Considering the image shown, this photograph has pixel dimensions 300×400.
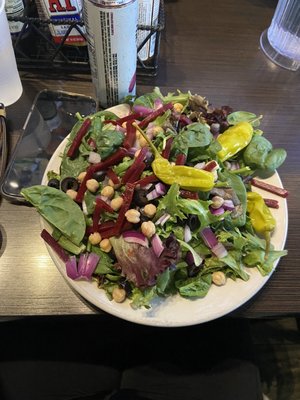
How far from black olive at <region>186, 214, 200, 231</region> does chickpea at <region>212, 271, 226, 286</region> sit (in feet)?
0.29

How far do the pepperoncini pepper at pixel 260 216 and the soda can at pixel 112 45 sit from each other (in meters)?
0.38

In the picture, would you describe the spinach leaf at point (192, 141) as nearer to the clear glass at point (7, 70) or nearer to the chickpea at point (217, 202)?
the chickpea at point (217, 202)

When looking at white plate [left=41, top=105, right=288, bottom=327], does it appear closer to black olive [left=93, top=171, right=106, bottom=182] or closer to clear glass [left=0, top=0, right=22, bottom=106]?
black olive [left=93, top=171, right=106, bottom=182]

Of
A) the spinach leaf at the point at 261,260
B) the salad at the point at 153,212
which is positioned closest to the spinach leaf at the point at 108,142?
the salad at the point at 153,212

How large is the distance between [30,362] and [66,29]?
0.82 meters

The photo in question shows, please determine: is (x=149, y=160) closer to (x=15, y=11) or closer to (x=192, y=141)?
(x=192, y=141)

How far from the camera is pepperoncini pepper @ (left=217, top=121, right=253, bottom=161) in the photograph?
72cm

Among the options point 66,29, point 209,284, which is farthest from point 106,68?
point 209,284

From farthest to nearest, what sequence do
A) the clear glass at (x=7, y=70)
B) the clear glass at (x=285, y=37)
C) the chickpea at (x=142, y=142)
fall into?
the clear glass at (x=285, y=37), the clear glass at (x=7, y=70), the chickpea at (x=142, y=142)

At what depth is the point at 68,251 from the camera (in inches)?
24.7

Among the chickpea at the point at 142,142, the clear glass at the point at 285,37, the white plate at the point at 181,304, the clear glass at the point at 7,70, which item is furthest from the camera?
the clear glass at the point at 285,37

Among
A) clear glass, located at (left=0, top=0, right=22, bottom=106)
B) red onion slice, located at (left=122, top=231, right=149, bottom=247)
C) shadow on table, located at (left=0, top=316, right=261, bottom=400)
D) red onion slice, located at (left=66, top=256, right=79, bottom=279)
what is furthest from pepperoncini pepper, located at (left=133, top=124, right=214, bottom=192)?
clear glass, located at (left=0, top=0, right=22, bottom=106)

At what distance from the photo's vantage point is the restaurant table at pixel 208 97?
666 mm

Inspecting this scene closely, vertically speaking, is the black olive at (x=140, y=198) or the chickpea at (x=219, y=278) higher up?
the black olive at (x=140, y=198)
